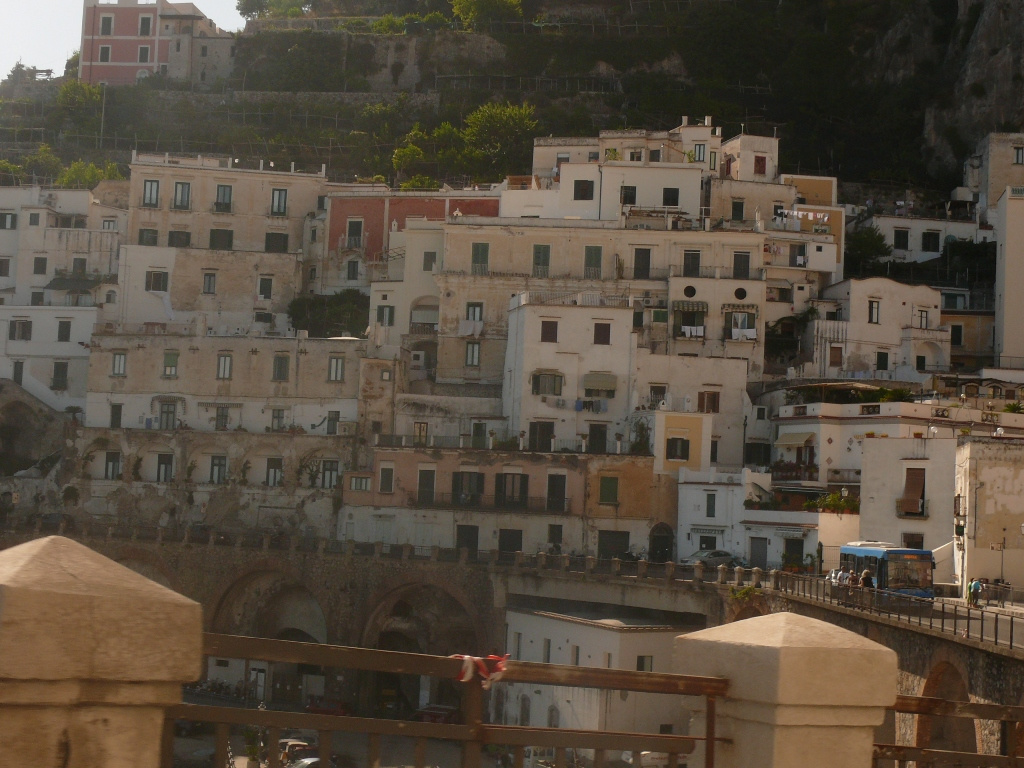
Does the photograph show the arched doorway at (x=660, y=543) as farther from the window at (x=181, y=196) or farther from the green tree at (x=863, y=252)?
the window at (x=181, y=196)

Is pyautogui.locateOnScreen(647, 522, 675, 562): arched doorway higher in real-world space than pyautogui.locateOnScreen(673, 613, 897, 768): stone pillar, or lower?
lower

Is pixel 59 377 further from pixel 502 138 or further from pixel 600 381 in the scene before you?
pixel 502 138

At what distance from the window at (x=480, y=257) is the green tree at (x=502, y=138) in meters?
19.2

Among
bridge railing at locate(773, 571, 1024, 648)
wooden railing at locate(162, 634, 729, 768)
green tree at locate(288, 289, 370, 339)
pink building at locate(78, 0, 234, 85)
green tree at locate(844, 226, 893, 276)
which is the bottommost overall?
bridge railing at locate(773, 571, 1024, 648)

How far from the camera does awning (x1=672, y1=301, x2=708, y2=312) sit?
58.5m

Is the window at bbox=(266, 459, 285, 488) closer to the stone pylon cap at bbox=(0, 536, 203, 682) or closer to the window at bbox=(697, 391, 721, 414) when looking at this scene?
the window at bbox=(697, 391, 721, 414)

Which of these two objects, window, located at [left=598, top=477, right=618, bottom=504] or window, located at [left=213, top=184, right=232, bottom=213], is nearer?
window, located at [left=598, top=477, right=618, bottom=504]

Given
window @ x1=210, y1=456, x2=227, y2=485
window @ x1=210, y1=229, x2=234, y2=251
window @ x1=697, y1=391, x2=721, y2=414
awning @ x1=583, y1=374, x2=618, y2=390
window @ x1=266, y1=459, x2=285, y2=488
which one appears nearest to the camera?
awning @ x1=583, y1=374, x2=618, y2=390

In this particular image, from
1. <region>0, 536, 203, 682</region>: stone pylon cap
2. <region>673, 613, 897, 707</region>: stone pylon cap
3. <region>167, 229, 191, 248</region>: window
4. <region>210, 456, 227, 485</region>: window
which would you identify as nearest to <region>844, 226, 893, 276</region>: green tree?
<region>210, 456, 227, 485</region>: window

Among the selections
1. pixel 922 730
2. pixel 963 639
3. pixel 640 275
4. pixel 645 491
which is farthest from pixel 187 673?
pixel 640 275

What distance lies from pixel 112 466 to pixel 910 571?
35.9 m

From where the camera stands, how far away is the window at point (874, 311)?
59.9m

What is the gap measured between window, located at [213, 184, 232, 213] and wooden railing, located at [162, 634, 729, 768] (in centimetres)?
6298

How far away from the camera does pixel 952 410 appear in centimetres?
4944
